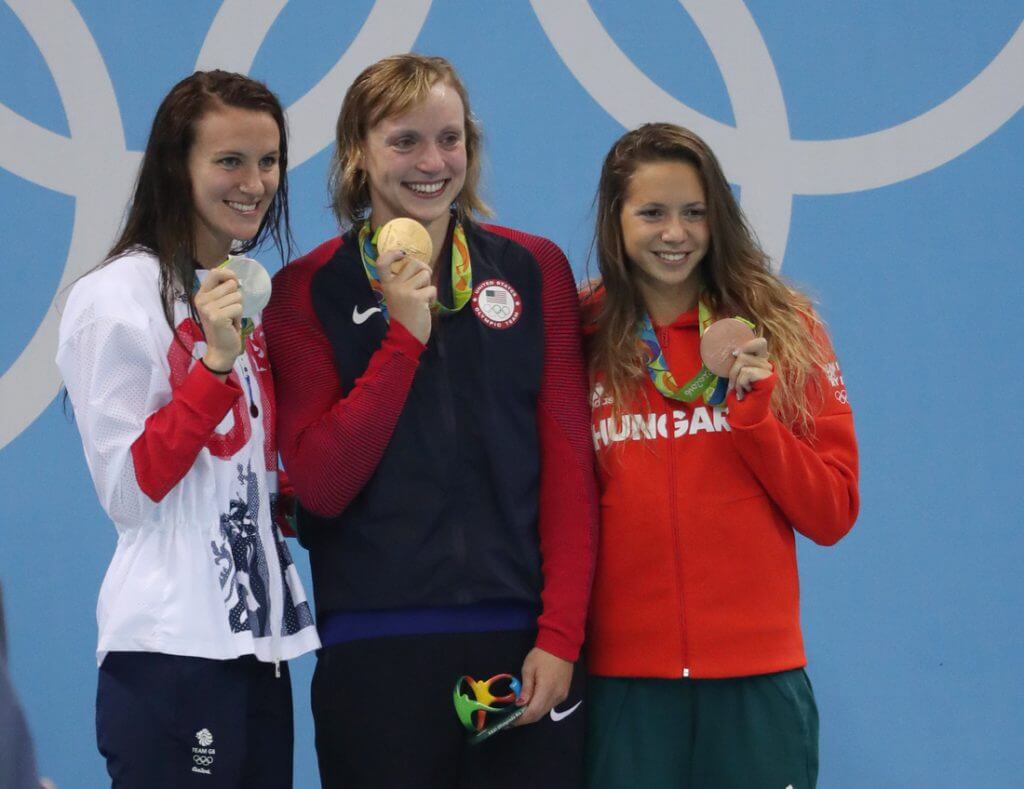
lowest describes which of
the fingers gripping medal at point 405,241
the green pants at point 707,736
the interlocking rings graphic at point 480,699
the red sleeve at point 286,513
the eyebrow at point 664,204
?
the green pants at point 707,736

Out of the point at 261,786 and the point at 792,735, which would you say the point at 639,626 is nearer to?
the point at 792,735

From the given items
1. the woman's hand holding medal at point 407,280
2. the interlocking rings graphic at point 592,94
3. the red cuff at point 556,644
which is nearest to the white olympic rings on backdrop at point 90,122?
the interlocking rings graphic at point 592,94

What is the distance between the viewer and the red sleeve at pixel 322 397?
2.35 metres

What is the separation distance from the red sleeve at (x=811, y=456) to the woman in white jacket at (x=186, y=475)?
0.85 metres

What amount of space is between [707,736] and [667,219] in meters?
0.95

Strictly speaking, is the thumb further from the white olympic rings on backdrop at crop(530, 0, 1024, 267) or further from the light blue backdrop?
the white olympic rings on backdrop at crop(530, 0, 1024, 267)

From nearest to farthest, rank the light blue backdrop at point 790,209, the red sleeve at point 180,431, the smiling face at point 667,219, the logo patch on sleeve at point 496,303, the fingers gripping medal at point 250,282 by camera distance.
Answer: the red sleeve at point 180,431 < the fingers gripping medal at point 250,282 < the logo patch on sleeve at point 496,303 < the smiling face at point 667,219 < the light blue backdrop at point 790,209

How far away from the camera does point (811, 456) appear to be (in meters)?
2.55

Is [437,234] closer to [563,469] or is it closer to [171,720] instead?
[563,469]

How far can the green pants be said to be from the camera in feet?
8.21

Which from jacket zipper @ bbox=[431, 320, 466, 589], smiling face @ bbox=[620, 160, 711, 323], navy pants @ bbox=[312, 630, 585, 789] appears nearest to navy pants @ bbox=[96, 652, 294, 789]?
navy pants @ bbox=[312, 630, 585, 789]

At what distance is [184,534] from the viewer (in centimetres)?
231

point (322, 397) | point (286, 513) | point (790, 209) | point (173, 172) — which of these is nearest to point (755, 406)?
point (322, 397)

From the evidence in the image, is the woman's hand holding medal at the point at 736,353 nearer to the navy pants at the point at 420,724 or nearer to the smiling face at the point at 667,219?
the smiling face at the point at 667,219
